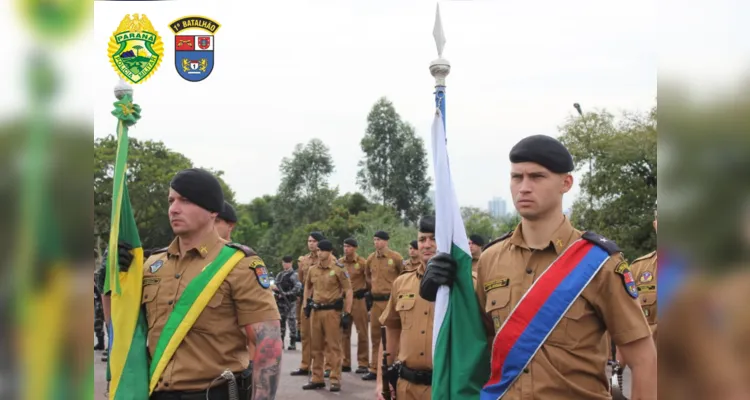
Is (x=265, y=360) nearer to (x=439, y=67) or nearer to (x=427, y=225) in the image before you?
(x=439, y=67)

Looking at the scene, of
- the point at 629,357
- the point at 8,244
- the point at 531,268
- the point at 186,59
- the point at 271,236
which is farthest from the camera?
the point at 271,236

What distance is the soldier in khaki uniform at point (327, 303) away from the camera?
10.2 metres

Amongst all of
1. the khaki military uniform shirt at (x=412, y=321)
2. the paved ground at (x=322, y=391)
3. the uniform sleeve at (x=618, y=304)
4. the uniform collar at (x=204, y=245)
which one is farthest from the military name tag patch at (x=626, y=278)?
the paved ground at (x=322, y=391)

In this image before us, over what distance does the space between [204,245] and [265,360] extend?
2.54 ft

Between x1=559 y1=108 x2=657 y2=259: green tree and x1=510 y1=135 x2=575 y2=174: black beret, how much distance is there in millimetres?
14654

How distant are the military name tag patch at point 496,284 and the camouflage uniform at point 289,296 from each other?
11462 mm

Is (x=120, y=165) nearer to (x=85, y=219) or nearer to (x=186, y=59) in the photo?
(x=85, y=219)

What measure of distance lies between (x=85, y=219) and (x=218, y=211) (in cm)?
259

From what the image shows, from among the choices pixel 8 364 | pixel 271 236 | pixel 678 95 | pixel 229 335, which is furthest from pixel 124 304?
pixel 271 236

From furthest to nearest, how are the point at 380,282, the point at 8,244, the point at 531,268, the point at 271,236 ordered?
1. the point at 271,236
2. the point at 380,282
3. the point at 531,268
4. the point at 8,244

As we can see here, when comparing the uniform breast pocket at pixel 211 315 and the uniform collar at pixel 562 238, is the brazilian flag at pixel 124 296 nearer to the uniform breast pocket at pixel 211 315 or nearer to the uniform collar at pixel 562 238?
the uniform breast pocket at pixel 211 315

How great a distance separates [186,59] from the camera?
7.77 meters

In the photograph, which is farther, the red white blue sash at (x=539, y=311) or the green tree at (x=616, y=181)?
the green tree at (x=616, y=181)

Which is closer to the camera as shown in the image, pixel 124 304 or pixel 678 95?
pixel 678 95
